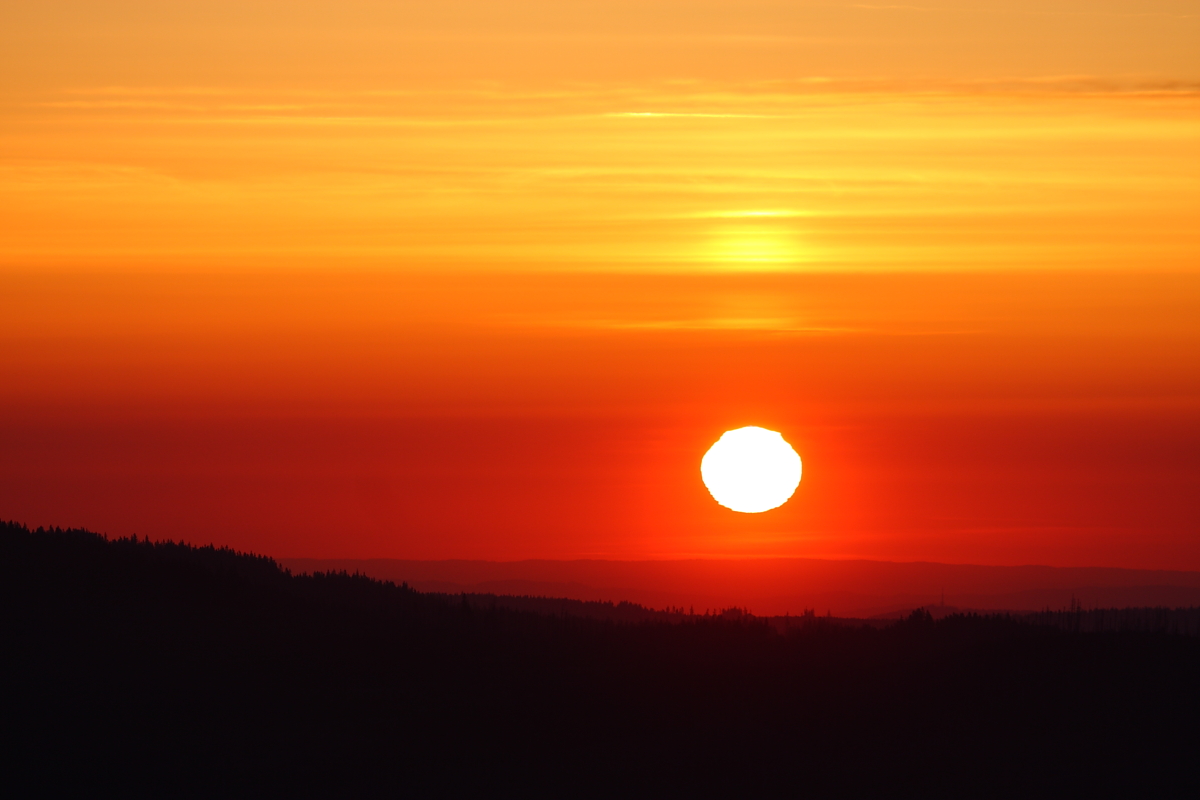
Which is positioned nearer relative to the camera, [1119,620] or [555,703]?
[555,703]

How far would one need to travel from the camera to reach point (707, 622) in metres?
25.3

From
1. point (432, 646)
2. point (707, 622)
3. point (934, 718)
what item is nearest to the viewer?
point (934, 718)

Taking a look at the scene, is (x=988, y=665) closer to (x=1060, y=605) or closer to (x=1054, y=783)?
(x=1054, y=783)

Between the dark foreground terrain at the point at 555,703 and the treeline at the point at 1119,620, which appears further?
the treeline at the point at 1119,620

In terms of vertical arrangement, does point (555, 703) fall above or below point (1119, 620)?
below

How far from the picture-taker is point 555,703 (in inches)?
824

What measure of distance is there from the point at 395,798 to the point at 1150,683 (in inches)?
416

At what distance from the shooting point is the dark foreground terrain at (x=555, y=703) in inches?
736

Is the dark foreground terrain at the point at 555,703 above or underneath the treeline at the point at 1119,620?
underneath

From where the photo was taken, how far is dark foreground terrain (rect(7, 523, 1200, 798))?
1870cm

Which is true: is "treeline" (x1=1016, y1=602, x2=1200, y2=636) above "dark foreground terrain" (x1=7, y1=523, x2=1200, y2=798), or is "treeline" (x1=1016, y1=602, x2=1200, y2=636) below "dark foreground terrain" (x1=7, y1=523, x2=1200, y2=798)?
above

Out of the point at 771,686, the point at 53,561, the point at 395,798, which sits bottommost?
the point at 395,798

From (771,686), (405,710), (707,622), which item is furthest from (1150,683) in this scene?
(405,710)

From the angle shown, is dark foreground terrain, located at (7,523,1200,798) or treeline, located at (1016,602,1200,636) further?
treeline, located at (1016,602,1200,636)
